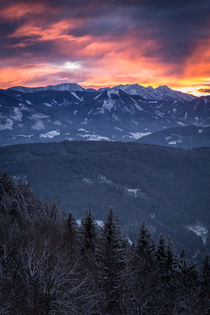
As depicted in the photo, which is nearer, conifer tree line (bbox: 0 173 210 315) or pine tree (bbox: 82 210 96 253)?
conifer tree line (bbox: 0 173 210 315)

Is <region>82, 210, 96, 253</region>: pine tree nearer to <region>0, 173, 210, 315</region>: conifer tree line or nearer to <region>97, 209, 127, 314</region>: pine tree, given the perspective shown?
<region>0, 173, 210, 315</region>: conifer tree line

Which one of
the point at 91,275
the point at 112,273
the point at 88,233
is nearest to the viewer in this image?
the point at 112,273

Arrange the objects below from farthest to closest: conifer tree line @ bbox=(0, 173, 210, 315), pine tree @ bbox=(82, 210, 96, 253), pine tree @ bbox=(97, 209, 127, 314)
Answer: pine tree @ bbox=(82, 210, 96, 253) → pine tree @ bbox=(97, 209, 127, 314) → conifer tree line @ bbox=(0, 173, 210, 315)

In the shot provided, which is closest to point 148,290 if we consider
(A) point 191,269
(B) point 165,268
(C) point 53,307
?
(B) point 165,268

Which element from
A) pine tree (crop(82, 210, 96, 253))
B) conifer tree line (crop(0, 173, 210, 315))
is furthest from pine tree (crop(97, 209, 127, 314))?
pine tree (crop(82, 210, 96, 253))

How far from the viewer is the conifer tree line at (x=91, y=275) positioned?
47.3ft

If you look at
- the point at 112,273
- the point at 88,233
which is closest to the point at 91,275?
the point at 112,273

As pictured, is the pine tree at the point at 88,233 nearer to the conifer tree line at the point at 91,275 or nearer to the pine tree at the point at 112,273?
the conifer tree line at the point at 91,275

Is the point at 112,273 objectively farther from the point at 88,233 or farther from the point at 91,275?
the point at 88,233

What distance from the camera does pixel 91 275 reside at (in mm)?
23234

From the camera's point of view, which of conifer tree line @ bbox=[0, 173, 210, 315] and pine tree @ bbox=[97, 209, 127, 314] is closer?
conifer tree line @ bbox=[0, 173, 210, 315]

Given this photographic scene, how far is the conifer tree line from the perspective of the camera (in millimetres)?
14422

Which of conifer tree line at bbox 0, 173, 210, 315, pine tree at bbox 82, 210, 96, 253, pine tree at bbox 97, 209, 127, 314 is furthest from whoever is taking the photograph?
pine tree at bbox 82, 210, 96, 253

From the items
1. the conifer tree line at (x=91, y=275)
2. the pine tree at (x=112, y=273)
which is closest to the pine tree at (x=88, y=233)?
the conifer tree line at (x=91, y=275)
